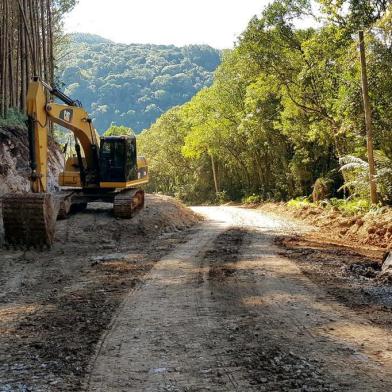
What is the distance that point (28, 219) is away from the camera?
11.5 meters

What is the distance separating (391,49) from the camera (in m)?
16.4

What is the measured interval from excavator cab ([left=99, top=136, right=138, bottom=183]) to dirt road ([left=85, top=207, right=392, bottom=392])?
7.77 m

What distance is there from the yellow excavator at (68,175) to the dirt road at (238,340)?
4207 mm

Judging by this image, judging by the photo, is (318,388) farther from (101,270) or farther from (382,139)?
(382,139)

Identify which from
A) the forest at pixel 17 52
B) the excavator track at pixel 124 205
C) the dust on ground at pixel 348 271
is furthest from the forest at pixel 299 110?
the forest at pixel 17 52

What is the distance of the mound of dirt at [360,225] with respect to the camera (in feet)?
45.9

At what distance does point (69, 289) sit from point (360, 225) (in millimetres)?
10765

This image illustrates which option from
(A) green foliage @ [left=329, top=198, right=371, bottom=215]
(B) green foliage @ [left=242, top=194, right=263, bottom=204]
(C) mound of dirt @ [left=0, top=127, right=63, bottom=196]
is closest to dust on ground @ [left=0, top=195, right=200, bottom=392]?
(C) mound of dirt @ [left=0, top=127, right=63, bottom=196]

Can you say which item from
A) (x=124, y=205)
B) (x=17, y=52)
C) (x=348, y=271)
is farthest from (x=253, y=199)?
(x=348, y=271)

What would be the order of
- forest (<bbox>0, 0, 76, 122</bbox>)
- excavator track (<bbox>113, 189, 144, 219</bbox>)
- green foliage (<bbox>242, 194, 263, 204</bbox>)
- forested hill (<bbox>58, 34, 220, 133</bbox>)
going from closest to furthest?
excavator track (<bbox>113, 189, 144, 219</bbox>)
forest (<bbox>0, 0, 76, 122</bbox>)
green foliage (<bbox>242, 194, 263, 204</bbox>)
forested hill (<bbox>58, 34, 220, 133</bbox>)

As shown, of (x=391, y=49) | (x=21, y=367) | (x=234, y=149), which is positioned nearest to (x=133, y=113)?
(x=234, y=149)

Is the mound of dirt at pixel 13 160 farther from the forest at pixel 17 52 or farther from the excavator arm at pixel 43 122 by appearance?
the excavator arm at pixel 43 122

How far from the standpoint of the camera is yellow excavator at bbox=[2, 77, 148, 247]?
11508 millimetres

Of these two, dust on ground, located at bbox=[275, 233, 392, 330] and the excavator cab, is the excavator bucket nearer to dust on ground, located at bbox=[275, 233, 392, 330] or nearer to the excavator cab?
the excavator cab
